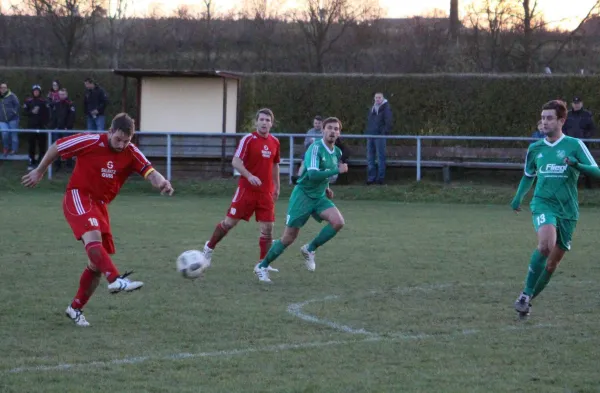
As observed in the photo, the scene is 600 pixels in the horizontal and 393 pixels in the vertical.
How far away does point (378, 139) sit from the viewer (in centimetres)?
2059

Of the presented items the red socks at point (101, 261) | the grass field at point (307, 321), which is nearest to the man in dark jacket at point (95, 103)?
the grass field at point (307, 321)

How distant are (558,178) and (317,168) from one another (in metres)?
2.65

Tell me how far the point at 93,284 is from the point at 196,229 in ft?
22.5

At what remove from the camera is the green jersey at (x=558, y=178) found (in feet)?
24.9

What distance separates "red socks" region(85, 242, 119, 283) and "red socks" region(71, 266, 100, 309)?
298 millimetres

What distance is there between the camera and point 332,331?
22.5ft

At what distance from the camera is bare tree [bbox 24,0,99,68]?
28.2 metres

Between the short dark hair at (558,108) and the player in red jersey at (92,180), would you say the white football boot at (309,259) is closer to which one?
the player in red jersey at (92,180)

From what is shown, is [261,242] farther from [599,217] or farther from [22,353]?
[599,217]

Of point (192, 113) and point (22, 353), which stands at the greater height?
point (192, 113)

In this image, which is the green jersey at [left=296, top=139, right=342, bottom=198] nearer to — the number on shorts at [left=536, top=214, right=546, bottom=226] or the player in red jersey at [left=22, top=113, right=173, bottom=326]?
the number on shorts at [left=536, top=214, right=546, bottom=226]

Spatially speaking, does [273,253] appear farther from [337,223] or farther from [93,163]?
[93,163]

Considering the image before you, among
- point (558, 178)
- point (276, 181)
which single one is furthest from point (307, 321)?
point (276, 181)

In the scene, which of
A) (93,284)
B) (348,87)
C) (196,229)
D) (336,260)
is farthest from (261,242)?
(348,87)
